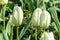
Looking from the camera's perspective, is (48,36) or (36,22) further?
(36,22)

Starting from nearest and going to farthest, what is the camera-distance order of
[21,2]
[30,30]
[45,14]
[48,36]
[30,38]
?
1. [48,36]
2. [45,14]
3. [30,38]
4. [30,30]
5. [21,2]

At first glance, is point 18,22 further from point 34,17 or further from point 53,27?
point 53,27

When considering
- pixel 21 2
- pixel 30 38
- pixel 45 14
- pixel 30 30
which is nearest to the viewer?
pixel 45 14

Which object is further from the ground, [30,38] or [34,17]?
[34,17]

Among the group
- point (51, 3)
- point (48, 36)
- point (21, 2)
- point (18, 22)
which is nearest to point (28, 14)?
point (21, 2)

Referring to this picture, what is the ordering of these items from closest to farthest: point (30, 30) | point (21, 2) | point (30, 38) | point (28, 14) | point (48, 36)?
point (48, 36)
point (30, 38)
point (30, 30)
point (28, 14)
point (21, 2)

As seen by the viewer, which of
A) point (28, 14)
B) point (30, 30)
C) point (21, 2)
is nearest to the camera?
point (30, 30)

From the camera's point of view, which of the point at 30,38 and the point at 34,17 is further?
the point at 30,38

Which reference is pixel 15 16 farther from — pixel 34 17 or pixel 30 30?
pixel 30 30

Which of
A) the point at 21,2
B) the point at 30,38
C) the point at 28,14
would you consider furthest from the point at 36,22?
the point at 21,2
